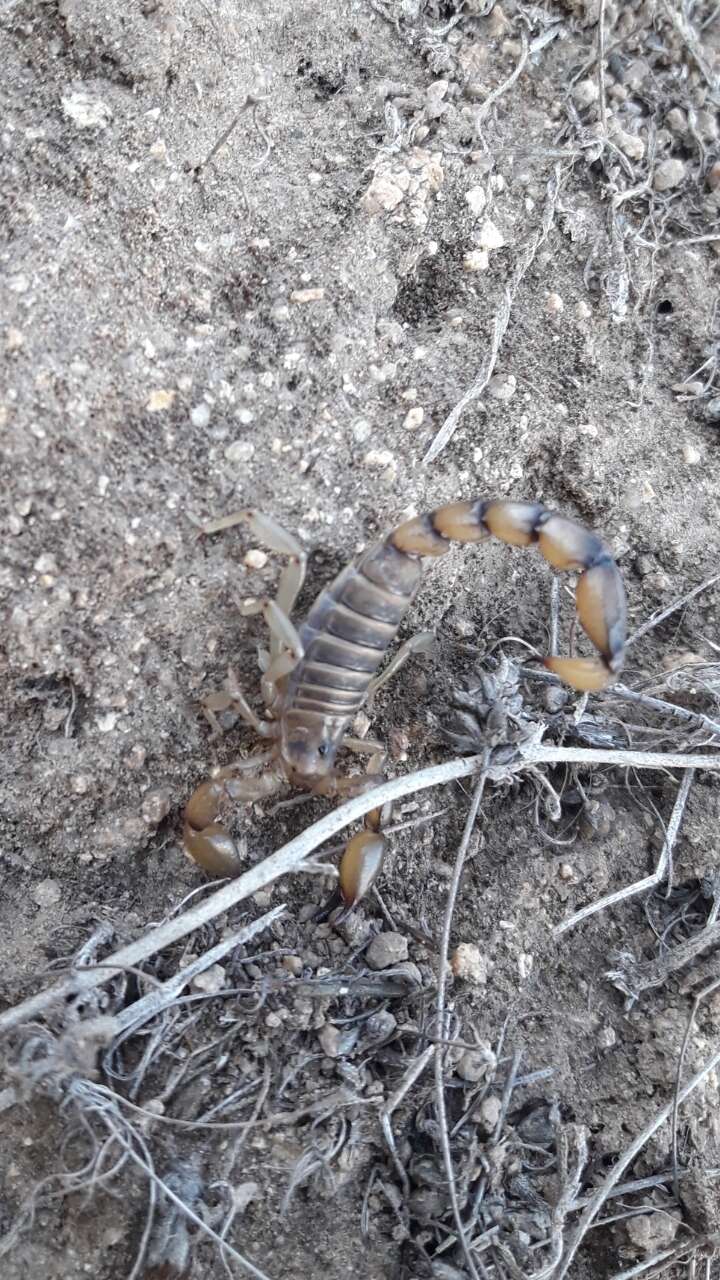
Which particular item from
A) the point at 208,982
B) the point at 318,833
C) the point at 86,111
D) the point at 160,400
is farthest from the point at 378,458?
the point at 208,982

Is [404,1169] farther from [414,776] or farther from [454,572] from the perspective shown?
[454,572]

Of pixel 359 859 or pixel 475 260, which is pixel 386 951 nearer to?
pixel 359 859

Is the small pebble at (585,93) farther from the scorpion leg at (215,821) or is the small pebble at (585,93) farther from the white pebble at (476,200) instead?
the scorpion leg at (215,821)

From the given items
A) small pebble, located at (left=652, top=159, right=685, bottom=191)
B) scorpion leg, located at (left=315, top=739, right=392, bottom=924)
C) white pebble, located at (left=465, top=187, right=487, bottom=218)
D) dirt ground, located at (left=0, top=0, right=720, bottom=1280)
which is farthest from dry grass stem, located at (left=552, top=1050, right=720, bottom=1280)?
small pebble, located at (left=652, top=159, right=685, bottom=191)

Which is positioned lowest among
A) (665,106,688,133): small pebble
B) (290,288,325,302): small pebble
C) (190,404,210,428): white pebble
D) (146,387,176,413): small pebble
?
(665,106,688,133): small pebble

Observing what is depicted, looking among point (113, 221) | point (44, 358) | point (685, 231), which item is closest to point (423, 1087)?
point (44, 358)

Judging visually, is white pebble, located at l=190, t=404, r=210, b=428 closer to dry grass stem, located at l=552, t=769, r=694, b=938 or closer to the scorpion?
the scorpion

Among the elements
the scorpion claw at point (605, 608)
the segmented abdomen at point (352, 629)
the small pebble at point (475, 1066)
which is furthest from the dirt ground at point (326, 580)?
the scorpion claw at point (605, 608)

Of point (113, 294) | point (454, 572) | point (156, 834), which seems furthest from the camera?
point (454, 572)
